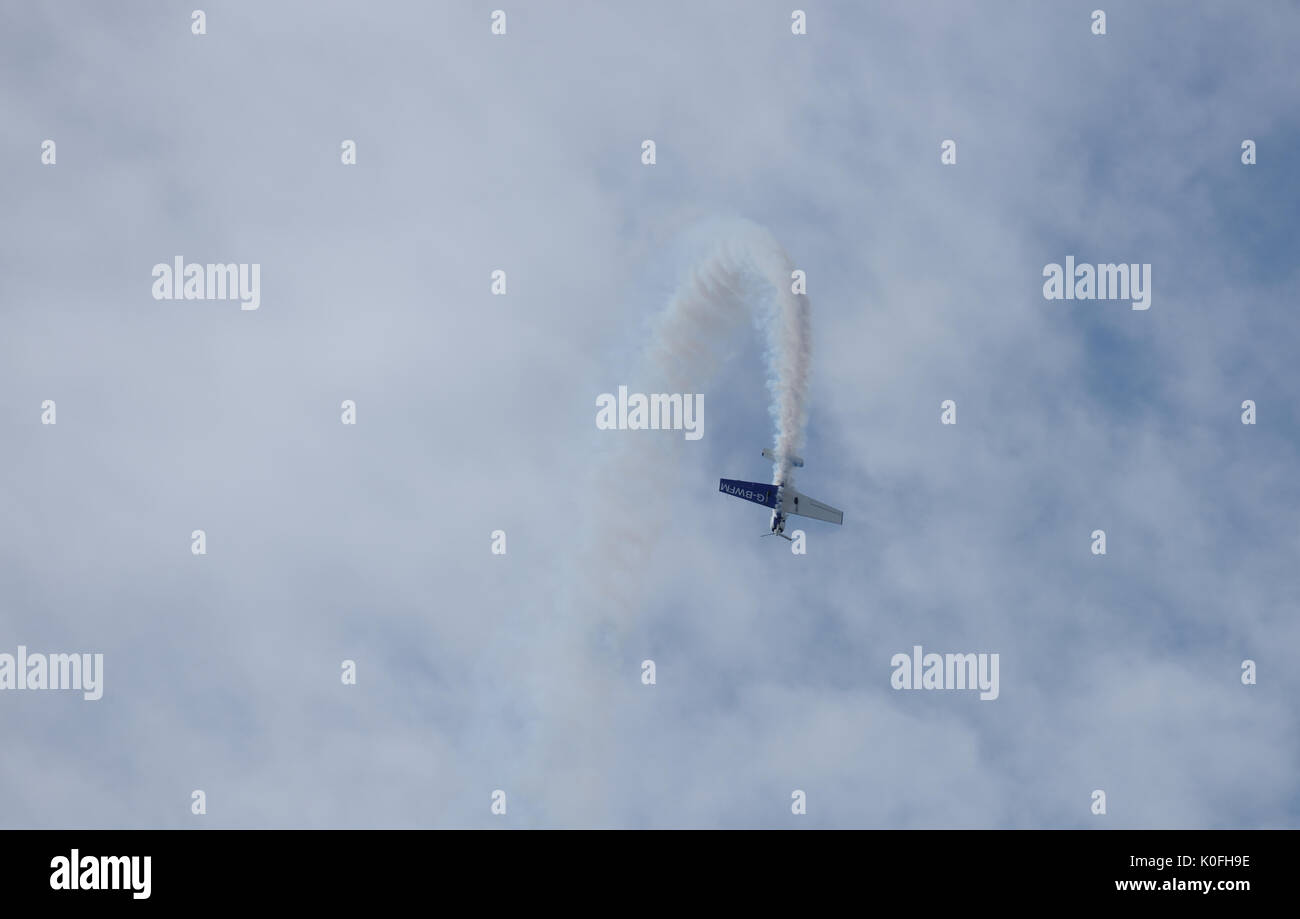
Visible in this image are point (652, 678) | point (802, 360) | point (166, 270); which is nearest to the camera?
point (802, 360)
